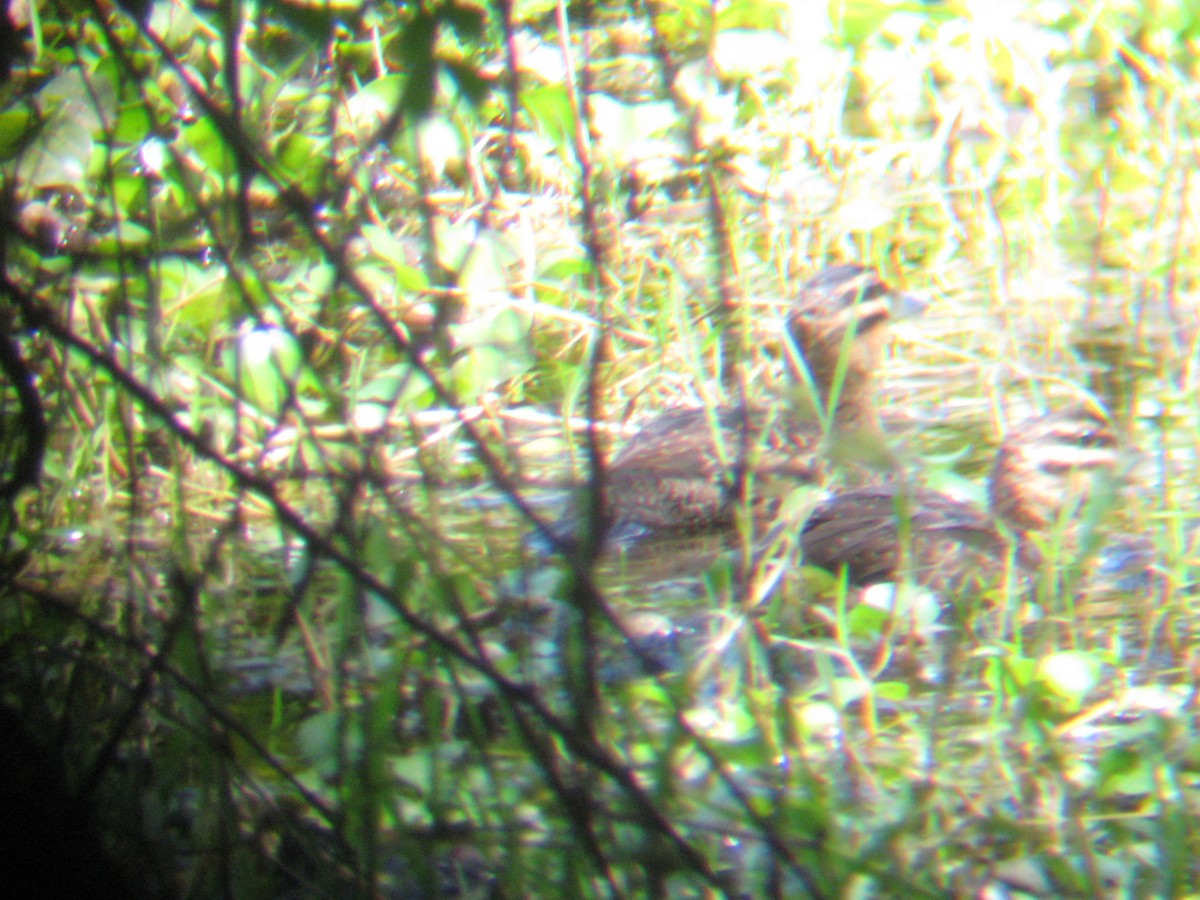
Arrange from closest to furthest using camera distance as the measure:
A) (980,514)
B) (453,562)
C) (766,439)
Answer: (453,562) → (980,514) → (766,439)

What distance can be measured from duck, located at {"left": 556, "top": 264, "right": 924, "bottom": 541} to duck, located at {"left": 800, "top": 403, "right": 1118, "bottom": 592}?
0.17 metres

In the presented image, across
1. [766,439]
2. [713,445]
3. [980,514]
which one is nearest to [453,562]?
[980,514]

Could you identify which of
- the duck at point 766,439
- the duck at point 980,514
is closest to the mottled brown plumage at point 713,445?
the duck at point 766,439

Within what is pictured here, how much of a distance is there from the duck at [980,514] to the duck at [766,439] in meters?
0.17

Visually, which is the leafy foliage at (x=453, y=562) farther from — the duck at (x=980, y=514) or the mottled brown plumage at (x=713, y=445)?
the mottled brown plumage at (x=713, y=445)

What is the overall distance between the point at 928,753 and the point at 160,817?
957 millimetres

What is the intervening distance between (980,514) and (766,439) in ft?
1.76

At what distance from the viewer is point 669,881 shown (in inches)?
46.6

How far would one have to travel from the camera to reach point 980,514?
248 centimetres

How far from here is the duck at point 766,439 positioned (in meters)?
2.63

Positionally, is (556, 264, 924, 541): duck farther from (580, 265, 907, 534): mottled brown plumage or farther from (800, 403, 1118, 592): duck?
(800, 403, 1118, 592): duck

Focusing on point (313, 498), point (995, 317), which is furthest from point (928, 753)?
point (995, 317)

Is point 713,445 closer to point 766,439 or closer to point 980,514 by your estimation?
point 766,439

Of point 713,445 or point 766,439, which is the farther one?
point 713,445
